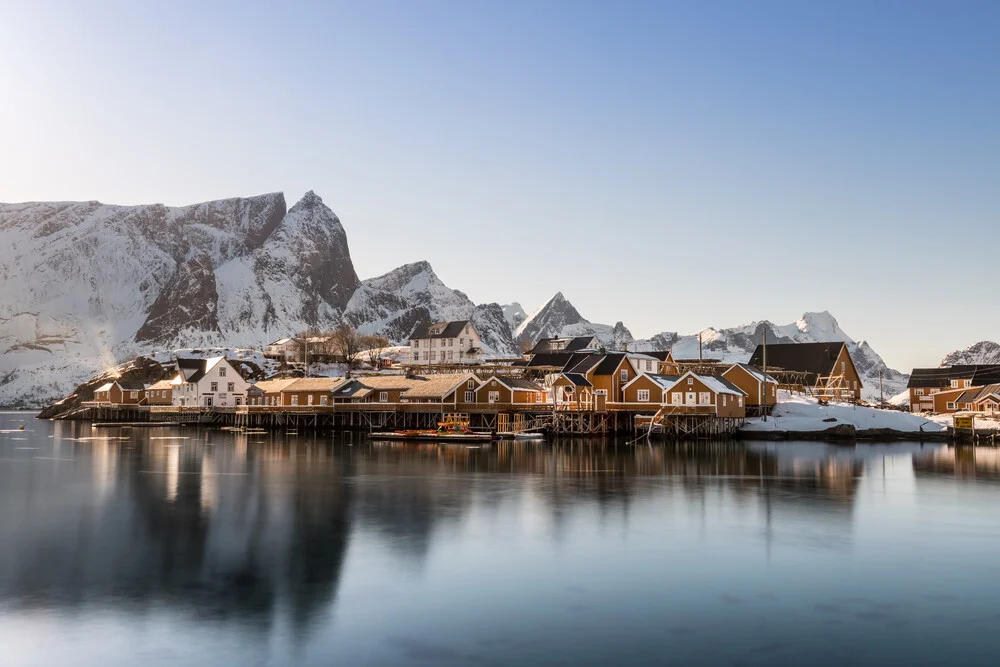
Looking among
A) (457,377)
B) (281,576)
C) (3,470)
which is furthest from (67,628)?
(457,377)

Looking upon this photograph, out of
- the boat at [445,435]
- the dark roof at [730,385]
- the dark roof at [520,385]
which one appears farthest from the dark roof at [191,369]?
the dark roof at [730,385]

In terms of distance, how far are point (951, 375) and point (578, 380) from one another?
2169 inches

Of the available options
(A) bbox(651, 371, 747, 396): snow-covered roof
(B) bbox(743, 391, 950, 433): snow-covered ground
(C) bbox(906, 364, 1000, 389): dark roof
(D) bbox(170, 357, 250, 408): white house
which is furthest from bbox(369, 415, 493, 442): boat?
(C) bbox(906, 364, 1000, 389): dark roof

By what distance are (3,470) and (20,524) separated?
23149mm

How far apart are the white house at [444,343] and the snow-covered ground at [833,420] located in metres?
71.1

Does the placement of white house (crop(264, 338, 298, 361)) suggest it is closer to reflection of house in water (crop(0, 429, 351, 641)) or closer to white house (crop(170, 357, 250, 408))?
white house (crop(170, 357, 250, 408))

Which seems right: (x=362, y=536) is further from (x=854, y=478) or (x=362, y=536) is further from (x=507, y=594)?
(x=854, y=478)

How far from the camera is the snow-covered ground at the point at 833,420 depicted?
245 feet

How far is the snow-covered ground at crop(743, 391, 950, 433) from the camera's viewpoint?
74.8 m

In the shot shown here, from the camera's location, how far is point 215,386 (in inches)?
4365

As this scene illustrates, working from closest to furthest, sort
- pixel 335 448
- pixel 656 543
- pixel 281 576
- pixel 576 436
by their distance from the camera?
pixel 281 576 → pixel 656 543 → pixel 335 448 → pixel 576 436

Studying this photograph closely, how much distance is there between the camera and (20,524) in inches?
1082

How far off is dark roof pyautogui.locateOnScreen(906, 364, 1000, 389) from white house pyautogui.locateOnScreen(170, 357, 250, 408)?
93.2 meters

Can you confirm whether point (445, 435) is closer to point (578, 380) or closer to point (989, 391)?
point (578, 380)
